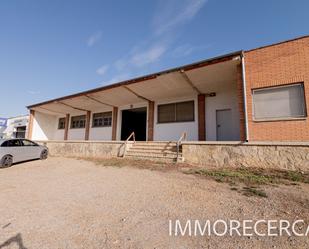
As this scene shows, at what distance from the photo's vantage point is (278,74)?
6645 mm

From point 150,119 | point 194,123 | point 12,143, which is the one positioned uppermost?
point 150,119

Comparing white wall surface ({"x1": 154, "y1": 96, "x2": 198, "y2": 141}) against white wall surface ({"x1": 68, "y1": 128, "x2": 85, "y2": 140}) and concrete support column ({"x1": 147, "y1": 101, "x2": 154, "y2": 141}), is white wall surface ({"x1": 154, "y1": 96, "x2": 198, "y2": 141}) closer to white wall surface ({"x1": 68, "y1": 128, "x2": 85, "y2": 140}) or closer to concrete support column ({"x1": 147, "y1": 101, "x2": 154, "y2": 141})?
concrete support column ({"x1": 147, "y1": 101, "x2": 154, "y2": 141})

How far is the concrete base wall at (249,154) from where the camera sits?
5711 millimetres

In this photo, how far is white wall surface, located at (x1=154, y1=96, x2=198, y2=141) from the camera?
11.1m

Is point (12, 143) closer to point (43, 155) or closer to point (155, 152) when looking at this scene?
point (43, 155)

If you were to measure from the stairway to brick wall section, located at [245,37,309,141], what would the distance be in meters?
3.36

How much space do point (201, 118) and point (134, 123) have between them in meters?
7.33

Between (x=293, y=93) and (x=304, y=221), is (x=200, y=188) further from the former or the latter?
(x=293, y=93)

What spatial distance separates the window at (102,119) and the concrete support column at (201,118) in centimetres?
819

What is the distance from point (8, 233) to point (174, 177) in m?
4.07

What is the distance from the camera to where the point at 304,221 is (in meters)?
2.62

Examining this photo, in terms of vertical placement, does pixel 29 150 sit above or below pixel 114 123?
below

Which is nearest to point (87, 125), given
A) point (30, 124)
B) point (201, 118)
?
point (30, 124)

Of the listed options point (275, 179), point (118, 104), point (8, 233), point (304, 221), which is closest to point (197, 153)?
point (275, 179)
